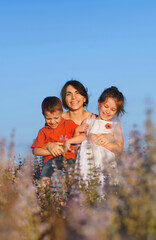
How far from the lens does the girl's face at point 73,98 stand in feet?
23.8

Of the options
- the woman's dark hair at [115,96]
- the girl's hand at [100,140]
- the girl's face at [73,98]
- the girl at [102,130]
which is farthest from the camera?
the girl's face at [73,98]

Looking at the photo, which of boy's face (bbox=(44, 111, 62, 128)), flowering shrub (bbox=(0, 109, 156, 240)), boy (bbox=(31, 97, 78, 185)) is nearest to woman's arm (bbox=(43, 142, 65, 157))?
boy (bbox=(31, 97, 78, 185))

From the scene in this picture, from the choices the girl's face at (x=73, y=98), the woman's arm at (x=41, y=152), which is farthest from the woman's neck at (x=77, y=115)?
the woman's arm at (x=41, y=152)

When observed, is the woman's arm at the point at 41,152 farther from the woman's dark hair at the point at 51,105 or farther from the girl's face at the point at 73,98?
the girl's face at the point at 73,98

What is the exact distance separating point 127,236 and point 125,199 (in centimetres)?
41

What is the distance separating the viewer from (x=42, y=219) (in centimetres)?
425

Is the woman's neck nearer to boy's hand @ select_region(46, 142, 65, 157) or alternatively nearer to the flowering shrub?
boy's hand @ select_region(46, 142, 65, 157)

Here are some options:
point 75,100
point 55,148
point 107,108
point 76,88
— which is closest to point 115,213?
point 55,148

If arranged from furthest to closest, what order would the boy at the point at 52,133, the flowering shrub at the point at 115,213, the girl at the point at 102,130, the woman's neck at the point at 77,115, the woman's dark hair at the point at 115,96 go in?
the woman's neck at the point at 77,115 < the woman's dark hair at the point at 115,96 < the boy at the point at 52,133 < the girl at the point at 102,130 < the flowering shrub at the point at 115,213

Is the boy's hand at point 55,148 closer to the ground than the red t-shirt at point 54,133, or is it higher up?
closer to the ground

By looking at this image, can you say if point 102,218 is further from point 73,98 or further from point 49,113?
point 73,98

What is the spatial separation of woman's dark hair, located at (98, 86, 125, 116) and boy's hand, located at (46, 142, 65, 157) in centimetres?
134

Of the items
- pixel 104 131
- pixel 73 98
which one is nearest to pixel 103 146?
pixel 104 131

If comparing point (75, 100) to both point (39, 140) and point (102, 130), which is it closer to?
point (102, 130)
